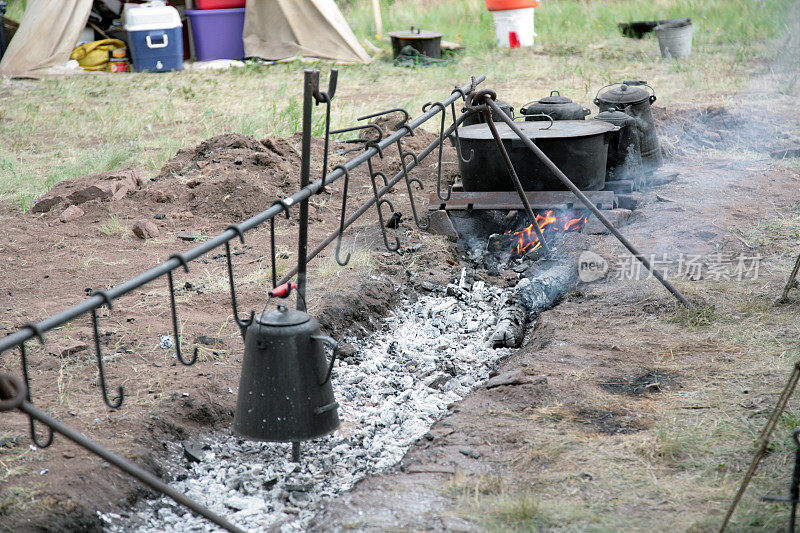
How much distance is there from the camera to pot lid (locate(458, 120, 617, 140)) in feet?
18.1

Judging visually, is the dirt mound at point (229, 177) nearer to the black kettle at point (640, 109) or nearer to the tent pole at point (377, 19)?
the black kettle at point (640, 109)

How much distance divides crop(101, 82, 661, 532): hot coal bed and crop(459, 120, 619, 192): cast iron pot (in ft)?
0.03

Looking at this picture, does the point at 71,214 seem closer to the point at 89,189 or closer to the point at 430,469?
the point at 89,189

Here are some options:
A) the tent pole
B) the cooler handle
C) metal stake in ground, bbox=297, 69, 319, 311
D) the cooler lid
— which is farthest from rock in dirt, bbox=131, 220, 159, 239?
the tent pole

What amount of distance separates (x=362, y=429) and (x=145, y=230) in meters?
3.10

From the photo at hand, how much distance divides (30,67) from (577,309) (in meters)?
10.7

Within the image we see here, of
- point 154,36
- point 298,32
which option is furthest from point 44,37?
point 298,32

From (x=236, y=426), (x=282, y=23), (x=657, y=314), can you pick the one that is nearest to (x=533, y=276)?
(x=657, y=314)

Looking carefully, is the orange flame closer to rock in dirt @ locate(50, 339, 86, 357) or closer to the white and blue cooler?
rock in dirt @ locate(50, 339, 86, 357)

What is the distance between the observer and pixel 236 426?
3018mm

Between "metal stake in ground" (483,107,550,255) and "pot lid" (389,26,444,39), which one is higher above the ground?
"pot lid" (389,26,444,39)

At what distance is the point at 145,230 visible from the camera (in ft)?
19.1

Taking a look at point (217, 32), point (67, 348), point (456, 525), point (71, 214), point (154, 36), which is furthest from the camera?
point (217, 32)

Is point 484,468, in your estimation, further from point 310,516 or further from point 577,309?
point 577,309
